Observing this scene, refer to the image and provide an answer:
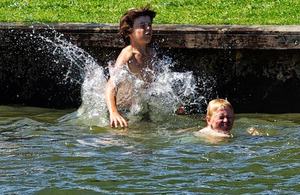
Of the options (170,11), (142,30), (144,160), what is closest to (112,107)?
(142,30)

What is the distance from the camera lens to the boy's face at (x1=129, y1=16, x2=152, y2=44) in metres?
8.69

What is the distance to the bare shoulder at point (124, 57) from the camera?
28.3 feet

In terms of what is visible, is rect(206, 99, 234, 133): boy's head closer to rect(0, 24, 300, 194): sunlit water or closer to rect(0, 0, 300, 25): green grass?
rect(0, 24, 300, 194): sunlit water

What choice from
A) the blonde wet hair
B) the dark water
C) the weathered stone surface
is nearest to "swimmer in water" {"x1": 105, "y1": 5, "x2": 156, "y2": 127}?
the weathered stone surface

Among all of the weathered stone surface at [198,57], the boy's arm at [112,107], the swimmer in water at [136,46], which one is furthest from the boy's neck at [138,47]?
the boy's arm at [112,107]

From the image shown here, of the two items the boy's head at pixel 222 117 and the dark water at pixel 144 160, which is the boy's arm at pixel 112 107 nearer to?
the dark water at pixel 144 160

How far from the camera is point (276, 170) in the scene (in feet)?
20.2

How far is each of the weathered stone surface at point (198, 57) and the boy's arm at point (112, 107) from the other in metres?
0.94

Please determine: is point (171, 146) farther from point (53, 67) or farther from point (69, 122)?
point (53, 67)

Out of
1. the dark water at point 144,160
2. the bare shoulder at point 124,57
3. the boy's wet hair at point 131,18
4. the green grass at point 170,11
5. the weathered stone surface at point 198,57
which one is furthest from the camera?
the green grass at point 170,11

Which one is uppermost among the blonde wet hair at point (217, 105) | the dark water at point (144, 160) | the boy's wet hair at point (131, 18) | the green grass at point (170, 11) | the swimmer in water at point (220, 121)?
the green grass at point (170, 11)

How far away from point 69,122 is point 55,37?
1273mm

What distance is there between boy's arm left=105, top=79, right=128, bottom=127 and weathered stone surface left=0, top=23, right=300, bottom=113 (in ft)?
3.08

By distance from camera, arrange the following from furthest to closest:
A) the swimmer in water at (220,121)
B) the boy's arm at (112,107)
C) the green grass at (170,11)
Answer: the green grass at (170,11) < the boy's arm at (112,107) < the swimmer in water at (220,121)
